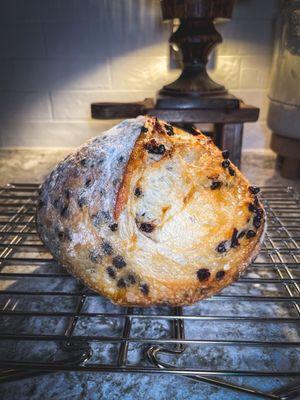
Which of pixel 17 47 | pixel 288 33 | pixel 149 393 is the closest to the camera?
pixel 149 393

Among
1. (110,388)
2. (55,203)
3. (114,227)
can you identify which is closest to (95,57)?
(55,203)

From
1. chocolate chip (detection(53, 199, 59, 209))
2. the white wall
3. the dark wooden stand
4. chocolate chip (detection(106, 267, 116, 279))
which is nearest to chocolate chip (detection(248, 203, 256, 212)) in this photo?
chocolate chip (detection(106, 267, 116, 279))

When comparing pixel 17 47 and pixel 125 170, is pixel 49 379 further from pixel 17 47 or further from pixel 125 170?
pixel 17 47

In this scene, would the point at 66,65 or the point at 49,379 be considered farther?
the point at 66,65

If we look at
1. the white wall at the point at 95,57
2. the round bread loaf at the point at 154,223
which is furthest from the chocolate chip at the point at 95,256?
the white wall at the point at 95,57

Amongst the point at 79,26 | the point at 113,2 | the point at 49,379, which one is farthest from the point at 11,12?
the point at 49,379

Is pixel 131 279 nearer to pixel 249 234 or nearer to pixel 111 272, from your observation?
pixel 111 272
